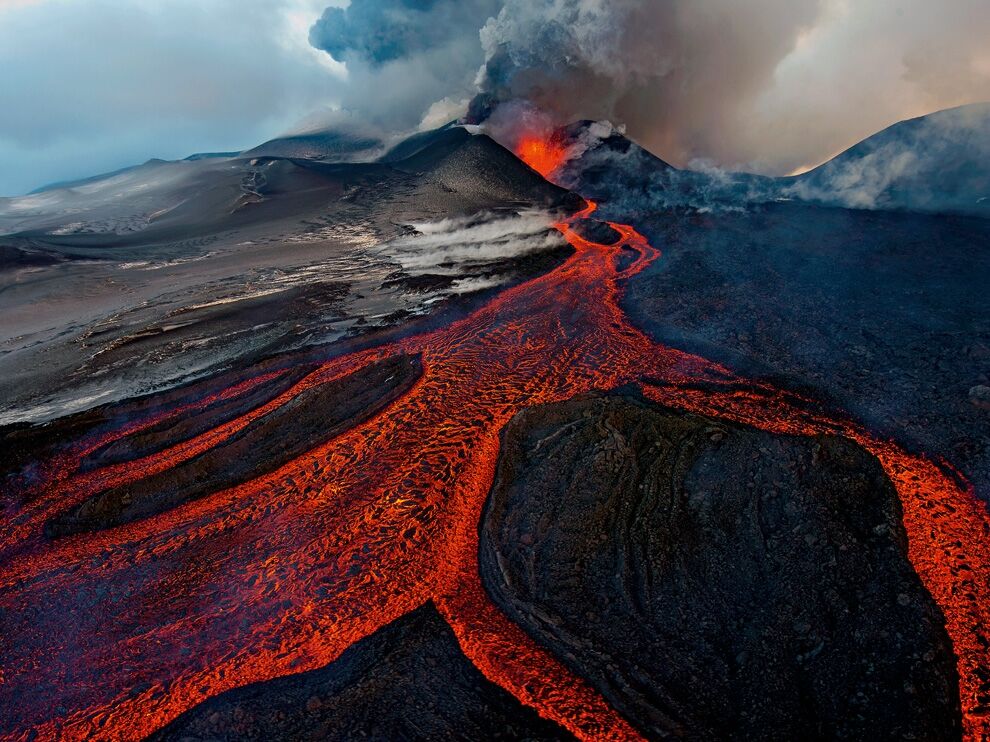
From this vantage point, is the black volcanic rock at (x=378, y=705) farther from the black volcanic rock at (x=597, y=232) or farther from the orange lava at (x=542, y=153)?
the orange lava at (x=542, y=153)

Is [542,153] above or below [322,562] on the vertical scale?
above

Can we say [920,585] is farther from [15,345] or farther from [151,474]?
[15,345]

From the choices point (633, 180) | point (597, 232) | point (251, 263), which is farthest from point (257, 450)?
point (633, 180)

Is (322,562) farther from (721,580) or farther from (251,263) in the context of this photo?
(251,263)

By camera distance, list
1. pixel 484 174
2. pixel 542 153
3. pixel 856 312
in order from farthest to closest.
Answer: pixel 542 153
pixel 484 174
pixel 856 312

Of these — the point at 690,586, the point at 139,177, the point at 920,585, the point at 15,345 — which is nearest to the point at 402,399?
the point at 690,586

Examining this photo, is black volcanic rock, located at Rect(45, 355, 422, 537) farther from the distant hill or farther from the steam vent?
the distant hill
